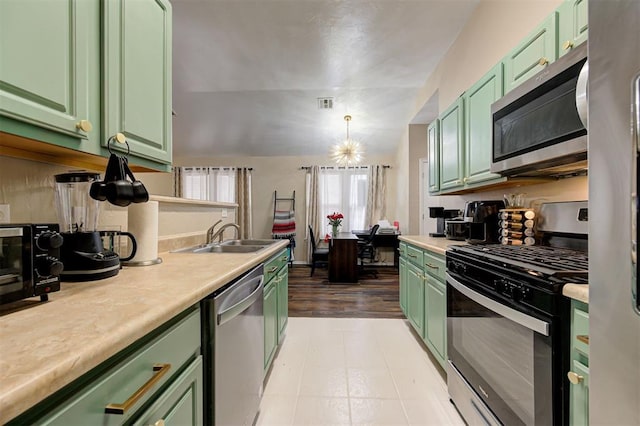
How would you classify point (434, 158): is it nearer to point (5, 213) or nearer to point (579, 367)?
point (579, 367)

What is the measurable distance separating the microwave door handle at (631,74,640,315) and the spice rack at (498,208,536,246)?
1418 mm

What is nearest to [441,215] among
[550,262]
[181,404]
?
[550,262]

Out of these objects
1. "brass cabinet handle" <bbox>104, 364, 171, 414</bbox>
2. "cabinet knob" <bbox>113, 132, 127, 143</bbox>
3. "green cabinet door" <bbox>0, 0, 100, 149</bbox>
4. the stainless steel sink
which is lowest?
"brass cabinet handle" <bbox>104, 364, 171, 414</bbox>

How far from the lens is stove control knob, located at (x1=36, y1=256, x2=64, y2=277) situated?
0.69 m

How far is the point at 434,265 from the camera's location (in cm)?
184

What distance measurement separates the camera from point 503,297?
1072 millimetres

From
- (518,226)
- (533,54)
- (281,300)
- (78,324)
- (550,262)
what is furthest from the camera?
(281,300)

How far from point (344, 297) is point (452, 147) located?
2.26 m

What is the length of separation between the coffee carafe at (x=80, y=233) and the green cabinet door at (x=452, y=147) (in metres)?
2.30

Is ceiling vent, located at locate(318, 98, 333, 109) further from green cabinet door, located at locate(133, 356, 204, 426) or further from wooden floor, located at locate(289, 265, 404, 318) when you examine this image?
green cabinet door, located at locate(133, 356, 204, 426)

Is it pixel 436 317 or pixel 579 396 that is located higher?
pixel 579 396

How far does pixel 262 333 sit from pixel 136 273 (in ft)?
2.44

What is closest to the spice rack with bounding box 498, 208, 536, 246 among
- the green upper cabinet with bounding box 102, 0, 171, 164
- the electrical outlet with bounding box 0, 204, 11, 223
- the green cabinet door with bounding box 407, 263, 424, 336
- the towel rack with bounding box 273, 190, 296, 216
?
the green cabinet door with bounding box 407, 263, 424, 336

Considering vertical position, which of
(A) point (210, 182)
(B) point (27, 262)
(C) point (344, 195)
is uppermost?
(A) point (210, 182)
